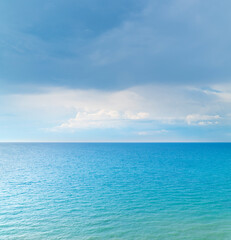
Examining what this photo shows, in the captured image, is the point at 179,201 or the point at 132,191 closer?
the point at 179,201

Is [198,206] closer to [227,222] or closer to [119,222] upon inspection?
[227,222]

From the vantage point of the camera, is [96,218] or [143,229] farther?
[96,218]

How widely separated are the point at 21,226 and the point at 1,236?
307cm

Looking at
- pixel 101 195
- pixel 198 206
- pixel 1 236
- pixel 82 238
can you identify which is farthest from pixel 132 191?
pixel 1 236

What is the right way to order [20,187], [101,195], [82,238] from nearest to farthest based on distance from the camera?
[82,238] → [101,195] → [20,187]

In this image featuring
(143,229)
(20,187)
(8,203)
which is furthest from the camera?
(20,187)

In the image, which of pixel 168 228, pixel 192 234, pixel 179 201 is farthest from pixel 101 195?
pixel 192 234

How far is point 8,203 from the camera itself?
37.8 meters

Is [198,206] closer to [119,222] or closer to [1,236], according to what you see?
[119,222]

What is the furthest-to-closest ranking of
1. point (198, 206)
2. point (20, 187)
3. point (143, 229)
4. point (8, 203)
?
point (20, 187) → point (8, 203) → point (198, 206) → point (143, 229)

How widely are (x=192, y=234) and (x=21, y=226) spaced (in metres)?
22.5

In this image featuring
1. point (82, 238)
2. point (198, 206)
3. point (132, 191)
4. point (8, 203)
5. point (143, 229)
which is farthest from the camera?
point (132, 191)

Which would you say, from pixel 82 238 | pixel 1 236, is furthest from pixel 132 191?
pixel 1 236

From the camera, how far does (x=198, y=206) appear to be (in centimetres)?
3531
